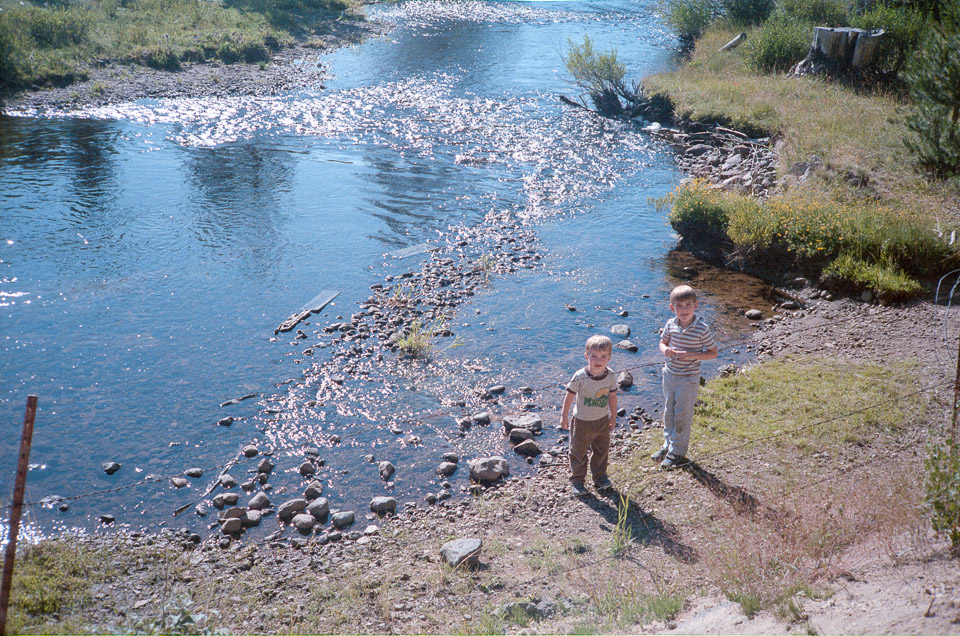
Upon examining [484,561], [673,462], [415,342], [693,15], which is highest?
[693,15]

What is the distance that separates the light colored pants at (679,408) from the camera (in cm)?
682

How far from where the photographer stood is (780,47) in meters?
25.5

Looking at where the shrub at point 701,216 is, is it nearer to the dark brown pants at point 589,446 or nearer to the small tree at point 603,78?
the dark brown pants at point 589,446

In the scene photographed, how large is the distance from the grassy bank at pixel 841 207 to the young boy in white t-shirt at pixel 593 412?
6.65 metres

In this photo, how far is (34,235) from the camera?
1409 cm

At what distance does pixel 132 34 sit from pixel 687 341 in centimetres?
3148

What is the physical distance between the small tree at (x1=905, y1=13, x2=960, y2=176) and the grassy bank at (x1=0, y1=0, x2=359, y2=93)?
26.8 m

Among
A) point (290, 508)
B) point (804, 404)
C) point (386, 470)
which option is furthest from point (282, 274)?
point (804, 404)

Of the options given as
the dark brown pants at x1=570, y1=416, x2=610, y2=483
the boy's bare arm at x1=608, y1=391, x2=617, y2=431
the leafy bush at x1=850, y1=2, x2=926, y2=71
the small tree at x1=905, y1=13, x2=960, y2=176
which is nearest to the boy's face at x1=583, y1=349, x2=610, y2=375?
the boy's bare arm at x1=608, y1=391, x2=617, y2=431

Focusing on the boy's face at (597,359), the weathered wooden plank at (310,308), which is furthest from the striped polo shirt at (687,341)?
the weathered wooden plank at (310,308)

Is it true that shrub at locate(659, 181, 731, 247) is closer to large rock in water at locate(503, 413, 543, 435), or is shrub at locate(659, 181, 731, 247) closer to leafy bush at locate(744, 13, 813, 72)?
large rock in water at locate(503, 413, 543, 435)

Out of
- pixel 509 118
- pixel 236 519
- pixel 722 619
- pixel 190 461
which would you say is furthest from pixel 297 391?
pixel 509 118

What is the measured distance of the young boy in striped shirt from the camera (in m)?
6.62

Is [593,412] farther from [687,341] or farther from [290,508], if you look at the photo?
[290,508]
